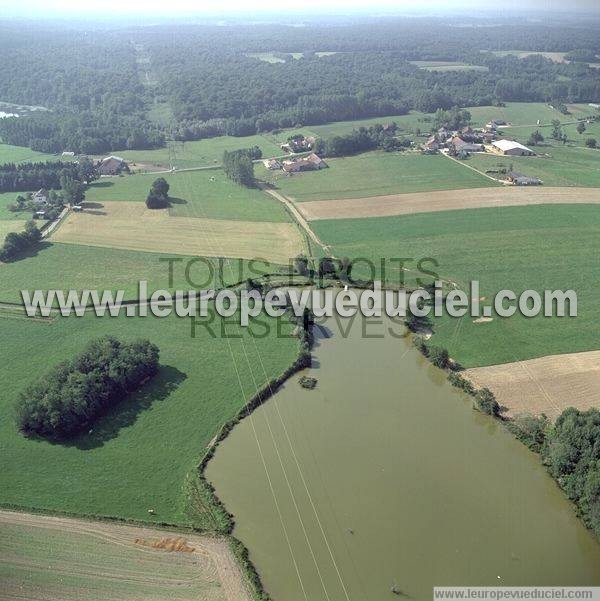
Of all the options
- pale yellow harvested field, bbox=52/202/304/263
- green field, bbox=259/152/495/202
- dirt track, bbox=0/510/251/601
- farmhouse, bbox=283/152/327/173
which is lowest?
dirt track, bbox=0/510/251/601

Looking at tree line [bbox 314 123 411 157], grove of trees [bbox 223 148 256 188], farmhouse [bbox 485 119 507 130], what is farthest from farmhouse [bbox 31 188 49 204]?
farmhouse [bbox 485 119 507 130]

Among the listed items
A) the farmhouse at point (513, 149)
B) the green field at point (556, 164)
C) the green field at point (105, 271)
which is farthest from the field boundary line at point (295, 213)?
the farmhouse at point (513, 149)

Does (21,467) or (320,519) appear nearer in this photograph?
(320,519)

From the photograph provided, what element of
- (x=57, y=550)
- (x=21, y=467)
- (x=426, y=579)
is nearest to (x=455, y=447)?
(x=426, y=579)

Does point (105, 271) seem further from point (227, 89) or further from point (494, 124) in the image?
point (227, 89)

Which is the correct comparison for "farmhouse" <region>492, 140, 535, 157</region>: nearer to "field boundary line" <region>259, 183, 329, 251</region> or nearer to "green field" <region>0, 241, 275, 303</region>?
"field boundary line" <region>259, 183, 329, 251</region>

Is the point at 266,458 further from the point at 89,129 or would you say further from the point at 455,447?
the point at 89,129

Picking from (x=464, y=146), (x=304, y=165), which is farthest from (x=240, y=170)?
(x=464, y=146)
